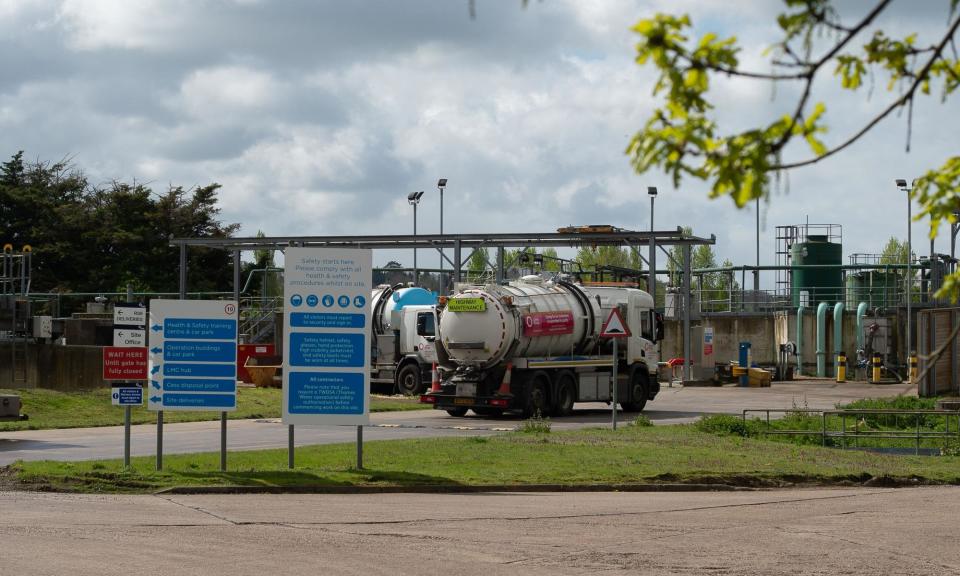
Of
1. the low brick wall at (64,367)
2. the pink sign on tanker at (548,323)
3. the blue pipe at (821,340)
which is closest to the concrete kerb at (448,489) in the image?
the pink sign on tanker at (548,323)

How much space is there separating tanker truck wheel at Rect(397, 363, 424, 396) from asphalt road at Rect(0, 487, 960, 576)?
82.7 feet

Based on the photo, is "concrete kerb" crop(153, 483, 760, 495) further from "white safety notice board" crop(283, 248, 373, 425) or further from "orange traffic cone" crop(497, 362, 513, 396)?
"orange traffic cone" crop(497, 362, 513, 396)

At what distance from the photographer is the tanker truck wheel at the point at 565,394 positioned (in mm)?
34969

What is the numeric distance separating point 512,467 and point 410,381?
2327 cm

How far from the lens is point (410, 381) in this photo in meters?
42.9

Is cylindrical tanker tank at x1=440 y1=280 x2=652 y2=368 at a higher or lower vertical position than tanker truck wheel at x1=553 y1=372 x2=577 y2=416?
higher

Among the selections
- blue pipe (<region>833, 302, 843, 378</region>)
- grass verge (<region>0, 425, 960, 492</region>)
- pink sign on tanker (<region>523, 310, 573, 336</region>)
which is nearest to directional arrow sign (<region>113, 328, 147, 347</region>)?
grass verge (<region>0, 425, 960, 492</region>)

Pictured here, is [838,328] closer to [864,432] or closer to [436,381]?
[436,381]

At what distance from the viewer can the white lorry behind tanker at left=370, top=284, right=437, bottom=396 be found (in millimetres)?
42438

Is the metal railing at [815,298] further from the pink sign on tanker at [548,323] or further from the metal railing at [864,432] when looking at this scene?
the metal railing at [864,432]

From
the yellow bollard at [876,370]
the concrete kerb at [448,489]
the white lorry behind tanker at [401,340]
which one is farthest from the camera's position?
the yellow bollard at [876,370]

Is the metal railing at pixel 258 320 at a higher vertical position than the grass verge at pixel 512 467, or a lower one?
higher

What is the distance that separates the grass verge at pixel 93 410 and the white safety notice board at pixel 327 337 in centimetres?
1133

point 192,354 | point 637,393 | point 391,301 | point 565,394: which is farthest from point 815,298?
point 192,354
